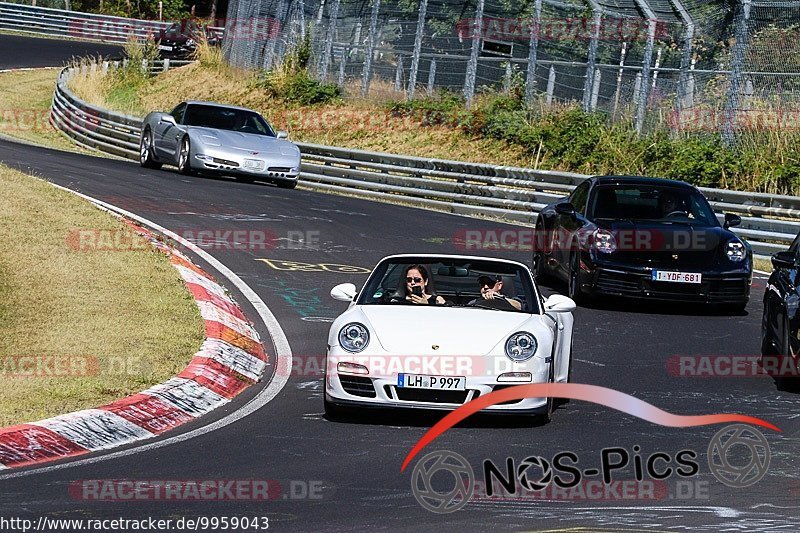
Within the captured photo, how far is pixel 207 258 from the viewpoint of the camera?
1700cm

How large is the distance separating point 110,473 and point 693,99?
20.2m

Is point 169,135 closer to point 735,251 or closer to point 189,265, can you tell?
point 189,265

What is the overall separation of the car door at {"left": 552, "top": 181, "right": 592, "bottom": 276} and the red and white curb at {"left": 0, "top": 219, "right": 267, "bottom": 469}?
4033 millimetres

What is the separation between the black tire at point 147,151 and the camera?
27.6m

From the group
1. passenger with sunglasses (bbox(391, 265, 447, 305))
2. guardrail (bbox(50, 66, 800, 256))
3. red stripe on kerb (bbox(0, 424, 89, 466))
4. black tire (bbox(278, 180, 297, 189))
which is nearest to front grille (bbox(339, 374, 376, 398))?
passenger with sunglasses (bbox(391, 265, 447, 305))

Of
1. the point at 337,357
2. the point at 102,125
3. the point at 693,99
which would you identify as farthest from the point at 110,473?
the point at 102,125

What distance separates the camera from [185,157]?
26125 mm

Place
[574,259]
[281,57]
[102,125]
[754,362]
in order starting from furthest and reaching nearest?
Answer: [281,57], [102,125], [574,259], [754,362]

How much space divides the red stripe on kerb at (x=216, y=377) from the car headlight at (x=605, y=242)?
17.8 ft

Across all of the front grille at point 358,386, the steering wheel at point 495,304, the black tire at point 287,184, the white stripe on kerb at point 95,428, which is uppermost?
the steering wheel at point 495,304

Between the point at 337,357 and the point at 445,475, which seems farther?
the point at 337,357

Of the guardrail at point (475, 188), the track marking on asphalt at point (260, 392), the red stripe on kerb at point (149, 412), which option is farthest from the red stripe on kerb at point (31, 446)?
the guardrail at point (475, 188)

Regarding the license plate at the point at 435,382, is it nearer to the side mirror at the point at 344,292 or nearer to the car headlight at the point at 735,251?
the side mirror at the point at 344,292

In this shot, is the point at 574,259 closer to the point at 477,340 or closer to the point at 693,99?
the point at 477,340
